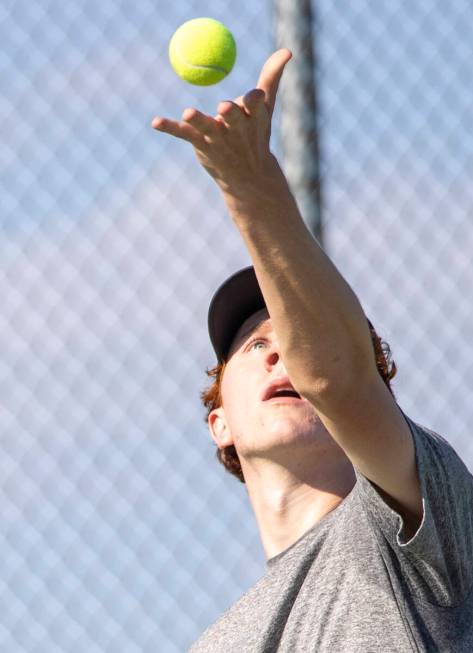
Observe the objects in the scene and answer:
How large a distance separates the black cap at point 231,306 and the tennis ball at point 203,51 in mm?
547

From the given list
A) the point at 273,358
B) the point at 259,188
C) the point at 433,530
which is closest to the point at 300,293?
the point at 259,188

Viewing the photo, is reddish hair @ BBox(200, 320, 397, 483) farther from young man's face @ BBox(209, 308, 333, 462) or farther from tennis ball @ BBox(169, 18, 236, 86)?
tennis ball @ BBox(169, 18, 236, 86)

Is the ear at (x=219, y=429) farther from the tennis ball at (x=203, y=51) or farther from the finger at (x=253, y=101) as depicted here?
the finger at (x=253, y=101)

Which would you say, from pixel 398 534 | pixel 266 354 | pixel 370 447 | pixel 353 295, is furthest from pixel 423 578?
pixel 266 354

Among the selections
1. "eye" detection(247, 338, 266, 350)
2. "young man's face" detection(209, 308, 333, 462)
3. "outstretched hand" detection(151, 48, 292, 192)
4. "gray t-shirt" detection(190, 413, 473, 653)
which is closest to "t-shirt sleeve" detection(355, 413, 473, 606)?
"gray t-shirt" detection(190, 413, 473, 653)

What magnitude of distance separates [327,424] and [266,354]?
0.67 metres

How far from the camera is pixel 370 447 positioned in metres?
2.36

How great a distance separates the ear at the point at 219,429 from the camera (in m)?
3.22

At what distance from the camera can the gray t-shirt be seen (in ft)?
7.90

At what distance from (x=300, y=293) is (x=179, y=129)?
308 millimetres

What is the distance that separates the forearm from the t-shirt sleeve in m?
0.18

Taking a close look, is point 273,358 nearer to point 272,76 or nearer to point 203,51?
point 203,51

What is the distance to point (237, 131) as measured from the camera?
7.23 ft

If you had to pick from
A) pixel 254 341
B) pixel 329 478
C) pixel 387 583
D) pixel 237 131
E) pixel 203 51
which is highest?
pixel 203 51
